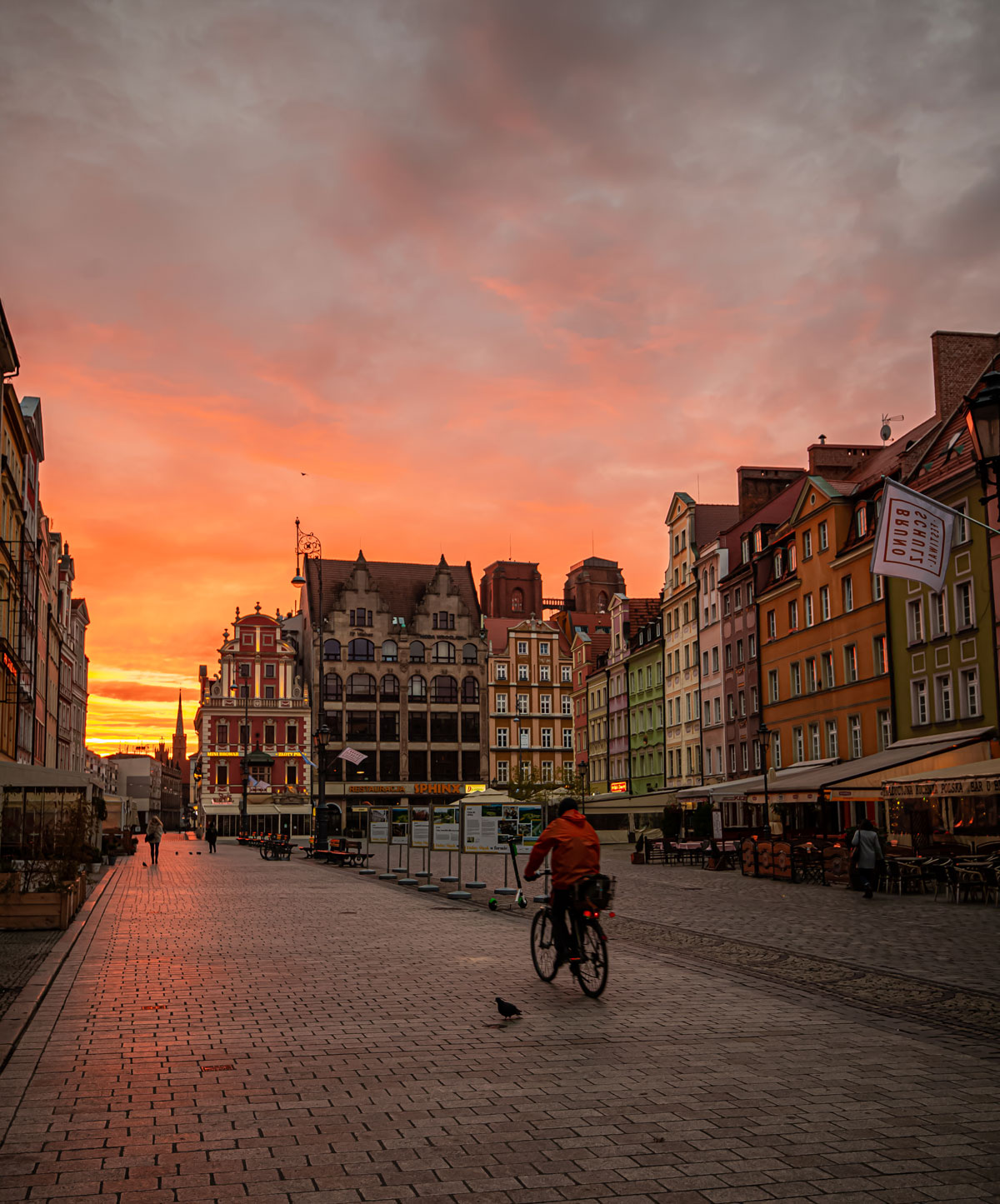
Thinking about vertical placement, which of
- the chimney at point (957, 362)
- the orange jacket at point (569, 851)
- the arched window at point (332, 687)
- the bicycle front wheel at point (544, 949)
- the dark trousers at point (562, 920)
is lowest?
the bicycle front wheel at point (544, 949)

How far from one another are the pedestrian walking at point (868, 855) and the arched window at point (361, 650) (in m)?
74.1

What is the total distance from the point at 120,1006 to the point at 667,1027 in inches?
194

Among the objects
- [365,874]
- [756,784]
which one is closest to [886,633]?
[756,784]

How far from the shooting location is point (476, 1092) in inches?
298

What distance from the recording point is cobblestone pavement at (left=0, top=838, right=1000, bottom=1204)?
579 centimetres

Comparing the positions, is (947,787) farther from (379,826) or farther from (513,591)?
(513,591)

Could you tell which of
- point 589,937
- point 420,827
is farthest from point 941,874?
point 589,937

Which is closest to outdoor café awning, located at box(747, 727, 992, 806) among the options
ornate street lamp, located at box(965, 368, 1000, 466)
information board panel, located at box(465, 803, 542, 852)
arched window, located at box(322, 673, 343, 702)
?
information board panel, located at box(465, 803, 542, 852)

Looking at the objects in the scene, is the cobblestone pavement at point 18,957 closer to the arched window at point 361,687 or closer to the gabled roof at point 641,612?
the gabled roof at point 641,612

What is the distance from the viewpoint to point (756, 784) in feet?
125

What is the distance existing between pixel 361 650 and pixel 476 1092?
90.1m

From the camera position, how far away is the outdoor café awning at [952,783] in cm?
2409

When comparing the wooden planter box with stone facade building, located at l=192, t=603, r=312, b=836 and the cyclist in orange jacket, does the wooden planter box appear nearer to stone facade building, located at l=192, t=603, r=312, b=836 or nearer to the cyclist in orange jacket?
the cyclist in orange jacket

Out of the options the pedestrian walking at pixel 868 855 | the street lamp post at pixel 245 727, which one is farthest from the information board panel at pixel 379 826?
the street lamp post at pixel 245 727
